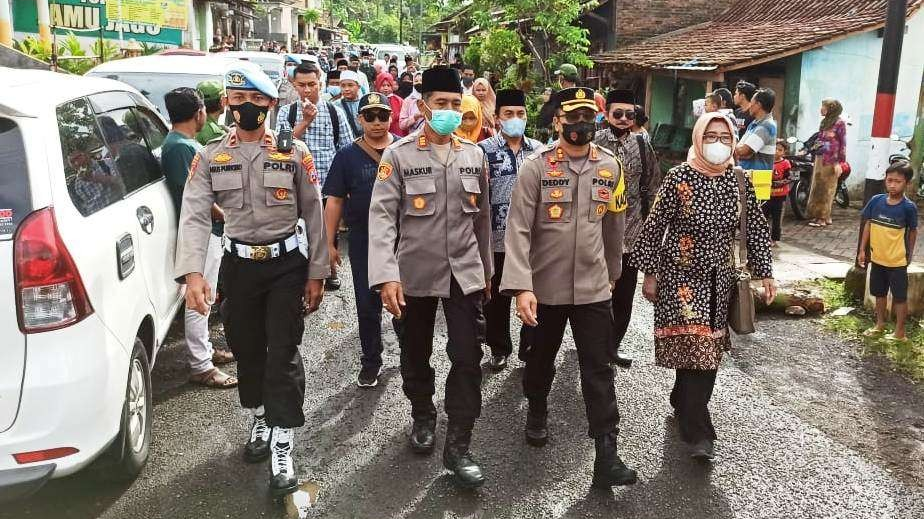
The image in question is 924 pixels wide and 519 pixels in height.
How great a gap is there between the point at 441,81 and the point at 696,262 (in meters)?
1.53

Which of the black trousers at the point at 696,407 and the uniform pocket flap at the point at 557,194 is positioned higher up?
the uniform pocket flap at the point at 557,194

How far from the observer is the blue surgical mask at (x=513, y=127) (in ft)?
16.4

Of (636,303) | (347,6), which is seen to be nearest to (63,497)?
(636,303)

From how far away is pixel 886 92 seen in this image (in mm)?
6625

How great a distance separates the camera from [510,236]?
373 centimetres

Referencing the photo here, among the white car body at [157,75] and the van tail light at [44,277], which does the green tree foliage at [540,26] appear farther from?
the van tail light at [44,277]

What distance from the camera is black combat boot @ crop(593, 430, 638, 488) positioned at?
3.63 m

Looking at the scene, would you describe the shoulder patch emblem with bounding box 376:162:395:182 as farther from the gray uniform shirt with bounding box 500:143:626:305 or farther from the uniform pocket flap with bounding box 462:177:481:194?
the gray uniform shirt with bounding box 500:143:626:305

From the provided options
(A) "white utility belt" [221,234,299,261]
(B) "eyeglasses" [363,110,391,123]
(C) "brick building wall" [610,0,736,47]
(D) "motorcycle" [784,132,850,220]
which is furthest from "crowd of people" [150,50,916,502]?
(C) "brick building wall" [610,0,736,47]

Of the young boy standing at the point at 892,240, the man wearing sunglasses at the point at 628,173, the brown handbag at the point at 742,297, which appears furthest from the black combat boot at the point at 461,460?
the young boy standing at the point at 892,240

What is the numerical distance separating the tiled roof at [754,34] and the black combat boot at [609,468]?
9021 mm

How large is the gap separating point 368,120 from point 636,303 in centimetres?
325

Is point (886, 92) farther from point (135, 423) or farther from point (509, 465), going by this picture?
point (135, 423)

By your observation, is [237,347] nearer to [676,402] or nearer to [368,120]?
[368,120]
